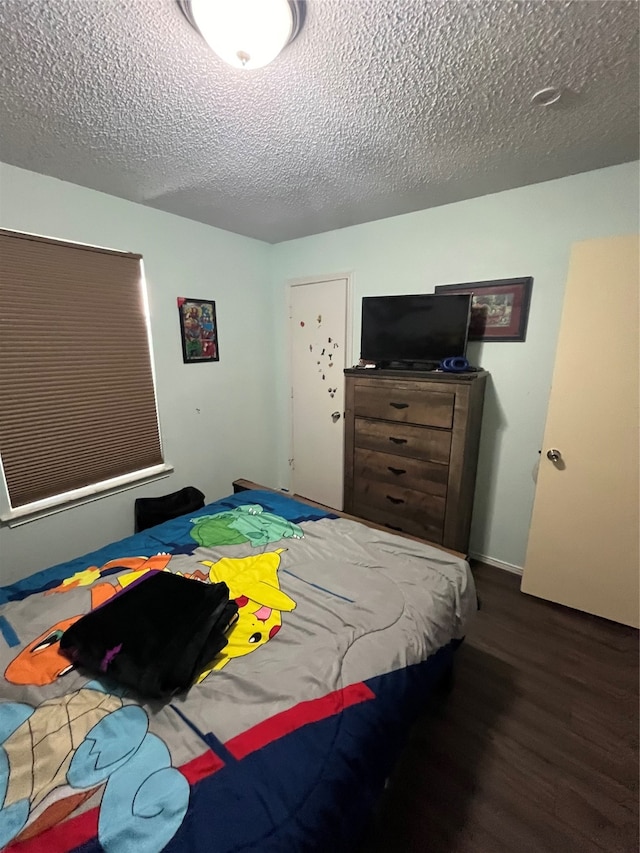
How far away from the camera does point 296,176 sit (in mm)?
1988

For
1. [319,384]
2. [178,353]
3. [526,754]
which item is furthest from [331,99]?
[526,754]

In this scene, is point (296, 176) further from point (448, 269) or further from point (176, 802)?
point (176, 802)

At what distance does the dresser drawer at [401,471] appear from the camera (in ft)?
7.50

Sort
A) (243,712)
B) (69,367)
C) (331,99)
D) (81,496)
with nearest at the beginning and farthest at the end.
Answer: (243,712)
(331,99)
(69,367)
(81,496)

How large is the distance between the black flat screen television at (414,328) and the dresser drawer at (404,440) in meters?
0.49

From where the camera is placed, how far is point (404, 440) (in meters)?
2.37

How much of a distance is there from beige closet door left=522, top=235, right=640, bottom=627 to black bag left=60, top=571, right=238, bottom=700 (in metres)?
1.97

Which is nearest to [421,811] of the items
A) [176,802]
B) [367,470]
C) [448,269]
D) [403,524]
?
[176,802]

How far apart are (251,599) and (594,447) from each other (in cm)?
199

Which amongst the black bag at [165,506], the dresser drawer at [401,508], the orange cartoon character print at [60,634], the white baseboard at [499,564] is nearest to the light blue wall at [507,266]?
the white baseboard at [499,564]

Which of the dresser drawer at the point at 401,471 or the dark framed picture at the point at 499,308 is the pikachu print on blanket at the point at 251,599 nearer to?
the dresser drawer at the point at 401,471

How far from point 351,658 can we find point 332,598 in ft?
0.87

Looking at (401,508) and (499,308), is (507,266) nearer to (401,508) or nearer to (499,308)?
(499,308)

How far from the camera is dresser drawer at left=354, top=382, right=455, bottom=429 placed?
7.15 feet
